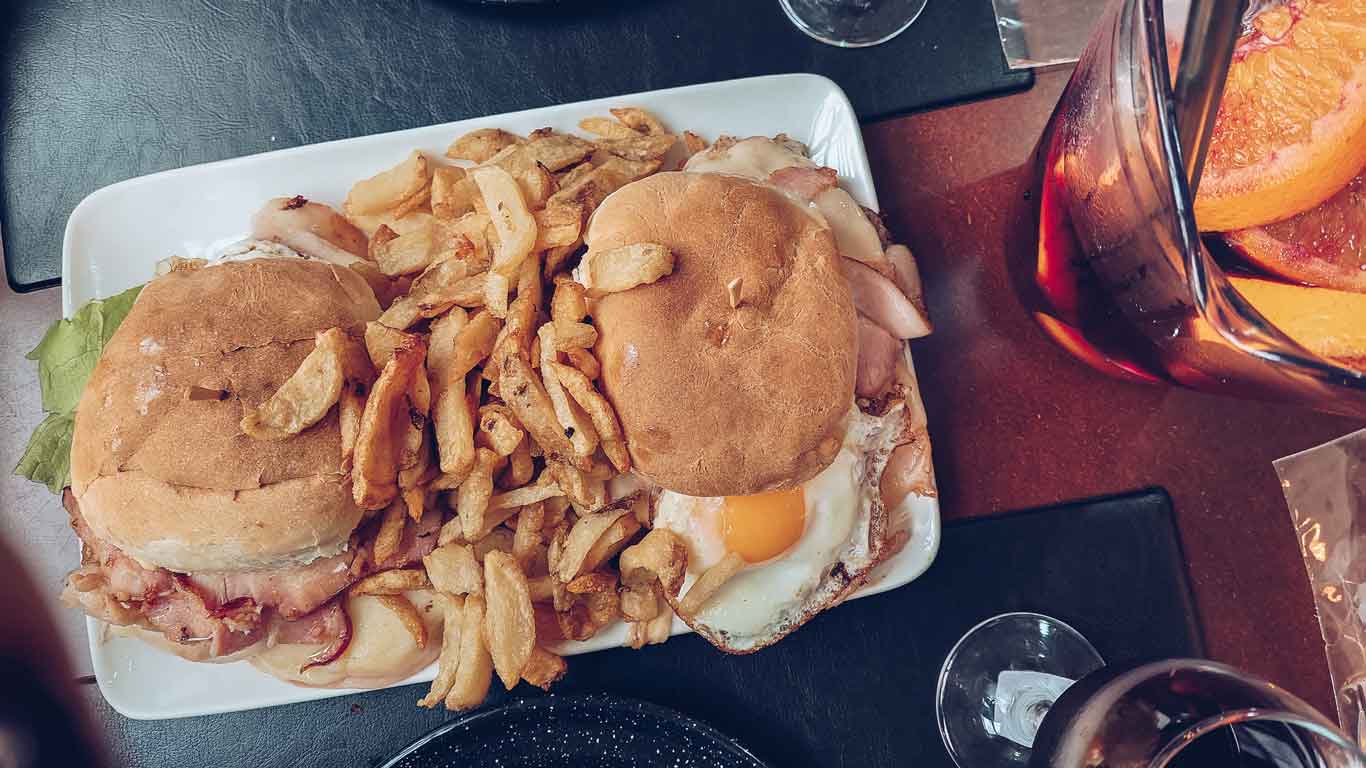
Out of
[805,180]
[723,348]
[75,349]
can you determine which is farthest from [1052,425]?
[75,349]

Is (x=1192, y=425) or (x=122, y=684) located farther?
(x=1192, y=425)

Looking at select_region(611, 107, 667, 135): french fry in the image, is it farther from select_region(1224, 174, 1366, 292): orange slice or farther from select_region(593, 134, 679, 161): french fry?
select_region(1224, 174, 1366, 292): orange slice

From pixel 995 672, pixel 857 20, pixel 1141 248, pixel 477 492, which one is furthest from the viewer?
pixel 857 20

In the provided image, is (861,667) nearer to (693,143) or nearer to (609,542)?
(609,542)

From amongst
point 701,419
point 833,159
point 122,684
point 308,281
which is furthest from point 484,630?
point 833,159

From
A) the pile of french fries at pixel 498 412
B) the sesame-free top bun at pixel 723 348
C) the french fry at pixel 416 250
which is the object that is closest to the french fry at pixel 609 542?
the pile of french fries at pixel 498 412

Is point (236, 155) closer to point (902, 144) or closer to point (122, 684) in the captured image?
point (122, 684)
